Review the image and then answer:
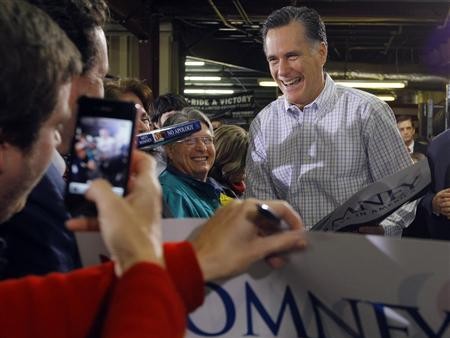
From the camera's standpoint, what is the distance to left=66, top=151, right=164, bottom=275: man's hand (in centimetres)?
78

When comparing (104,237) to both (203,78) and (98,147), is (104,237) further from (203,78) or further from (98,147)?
(203,78)

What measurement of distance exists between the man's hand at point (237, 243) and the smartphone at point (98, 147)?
0.14 m

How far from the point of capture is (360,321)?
3.00 ft

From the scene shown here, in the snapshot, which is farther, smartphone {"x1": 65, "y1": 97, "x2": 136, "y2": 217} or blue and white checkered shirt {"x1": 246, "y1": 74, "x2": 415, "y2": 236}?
blue and white checkered shirt {"x1": 246, "y1": 74, "x2": 415, "y2": 236}

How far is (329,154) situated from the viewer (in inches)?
91.8

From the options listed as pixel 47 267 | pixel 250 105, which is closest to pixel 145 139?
pixel 47 267

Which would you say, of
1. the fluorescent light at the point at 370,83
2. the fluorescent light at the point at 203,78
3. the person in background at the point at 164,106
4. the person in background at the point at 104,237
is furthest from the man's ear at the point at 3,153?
the fluorescent light at the point at 203,78

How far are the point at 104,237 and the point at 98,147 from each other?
0.14 metres

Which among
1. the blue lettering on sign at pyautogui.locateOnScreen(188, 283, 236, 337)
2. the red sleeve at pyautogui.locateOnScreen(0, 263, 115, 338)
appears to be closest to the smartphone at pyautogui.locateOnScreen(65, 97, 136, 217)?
the red sleeve at pyautogui.locateOnScreen(0, 263, 115, 338)

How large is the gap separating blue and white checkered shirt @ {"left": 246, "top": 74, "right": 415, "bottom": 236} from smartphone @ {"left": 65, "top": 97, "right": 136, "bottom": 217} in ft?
4.86

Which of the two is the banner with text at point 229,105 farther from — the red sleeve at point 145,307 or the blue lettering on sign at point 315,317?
the red sleeve at point 145,307

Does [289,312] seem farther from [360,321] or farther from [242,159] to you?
[242,159]

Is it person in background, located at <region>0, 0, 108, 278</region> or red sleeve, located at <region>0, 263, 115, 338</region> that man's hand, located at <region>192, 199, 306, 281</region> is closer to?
red sleeve, located at <region>0, 263, 115, 338</region>

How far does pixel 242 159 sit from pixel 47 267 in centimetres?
276
